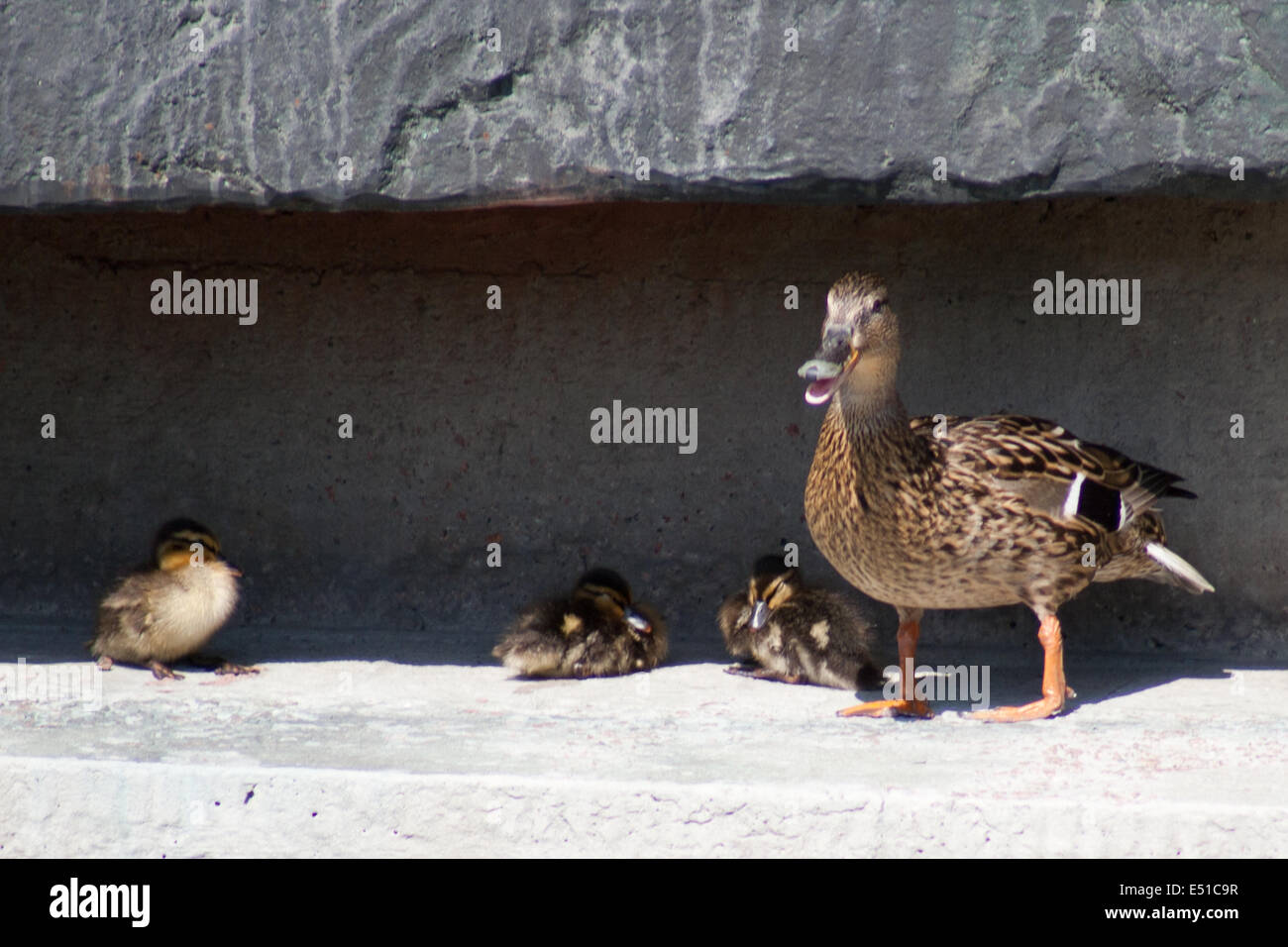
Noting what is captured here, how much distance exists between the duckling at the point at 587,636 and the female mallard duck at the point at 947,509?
2.72 feet

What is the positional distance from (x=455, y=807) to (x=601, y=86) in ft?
6.40

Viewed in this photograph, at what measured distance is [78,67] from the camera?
4.24 metres

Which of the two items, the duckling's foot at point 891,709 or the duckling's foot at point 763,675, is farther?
the duckling's foot at point 763,675

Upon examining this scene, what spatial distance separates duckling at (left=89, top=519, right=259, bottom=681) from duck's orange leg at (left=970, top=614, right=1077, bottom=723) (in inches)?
95.4

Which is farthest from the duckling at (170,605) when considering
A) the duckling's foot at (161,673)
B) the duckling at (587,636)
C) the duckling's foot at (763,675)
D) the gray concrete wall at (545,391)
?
the duckling's foot at (763,675)

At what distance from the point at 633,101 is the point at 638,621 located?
1.74m

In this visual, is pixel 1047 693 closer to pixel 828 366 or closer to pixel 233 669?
pixel 828 366

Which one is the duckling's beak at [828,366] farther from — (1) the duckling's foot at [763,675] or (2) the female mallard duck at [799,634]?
(1) the duckling's foot at [763,675]

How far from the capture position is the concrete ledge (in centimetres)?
349

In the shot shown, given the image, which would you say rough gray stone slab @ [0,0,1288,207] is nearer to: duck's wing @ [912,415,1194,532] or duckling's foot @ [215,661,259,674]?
duck's wing @ [912,415,1194,532]

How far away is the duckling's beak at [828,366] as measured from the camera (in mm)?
3816

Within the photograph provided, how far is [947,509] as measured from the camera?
426 cm

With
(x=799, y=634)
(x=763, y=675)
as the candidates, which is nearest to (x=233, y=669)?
(x=763, y=675)

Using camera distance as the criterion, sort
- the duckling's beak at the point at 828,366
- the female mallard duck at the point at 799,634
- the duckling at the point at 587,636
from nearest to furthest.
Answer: the duckling's beak at the point at 828,366 → the female mallard duck at the point at 799,634 → the duckling at the point at 587,636
